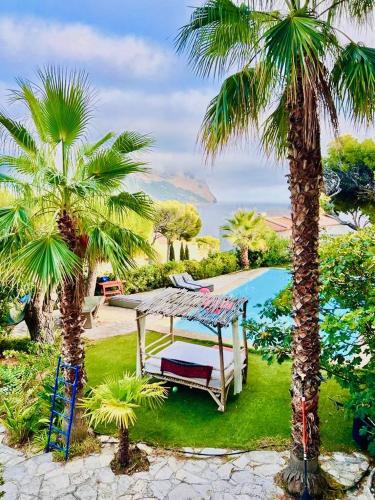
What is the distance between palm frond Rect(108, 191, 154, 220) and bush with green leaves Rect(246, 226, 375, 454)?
9.68ft

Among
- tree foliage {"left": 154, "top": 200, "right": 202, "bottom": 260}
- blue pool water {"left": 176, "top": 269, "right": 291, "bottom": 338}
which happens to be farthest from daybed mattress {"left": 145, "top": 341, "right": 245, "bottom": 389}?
tree foliage {"left": 154, "top": 200, "right": 202, "bottom": 260}

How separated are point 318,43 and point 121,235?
414cm

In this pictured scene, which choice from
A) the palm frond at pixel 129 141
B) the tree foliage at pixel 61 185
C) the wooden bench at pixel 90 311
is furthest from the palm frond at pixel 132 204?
the wooden bench at pixel 90 311

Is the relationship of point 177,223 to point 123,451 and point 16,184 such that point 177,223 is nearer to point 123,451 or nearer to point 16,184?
point 16,184

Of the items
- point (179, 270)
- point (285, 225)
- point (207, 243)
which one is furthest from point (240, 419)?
point (285, 225)

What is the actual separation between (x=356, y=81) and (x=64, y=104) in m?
4.17

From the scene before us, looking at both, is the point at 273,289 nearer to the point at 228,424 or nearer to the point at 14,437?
the point at 228,424

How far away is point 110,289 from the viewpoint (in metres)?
18.2

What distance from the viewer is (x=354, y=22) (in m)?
4.95

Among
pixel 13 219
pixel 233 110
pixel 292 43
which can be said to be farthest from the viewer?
pixel 13 219

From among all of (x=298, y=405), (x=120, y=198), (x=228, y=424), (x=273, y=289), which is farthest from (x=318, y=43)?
(x=273, y=289)

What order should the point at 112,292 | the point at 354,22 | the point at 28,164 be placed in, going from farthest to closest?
the point at 112,292
the point at 28,164
the point at 354,22

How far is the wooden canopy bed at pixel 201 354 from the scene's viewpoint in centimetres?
775

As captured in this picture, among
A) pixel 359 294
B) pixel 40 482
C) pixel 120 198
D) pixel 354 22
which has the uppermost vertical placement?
pixel 354 22
